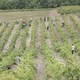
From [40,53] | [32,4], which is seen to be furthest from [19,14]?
[40,53]

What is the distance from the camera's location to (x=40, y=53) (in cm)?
2625

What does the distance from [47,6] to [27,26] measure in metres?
19.3

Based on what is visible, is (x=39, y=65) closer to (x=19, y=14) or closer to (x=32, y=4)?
(x=19, y=14)

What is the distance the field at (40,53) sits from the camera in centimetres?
1703

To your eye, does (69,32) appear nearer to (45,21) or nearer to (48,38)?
(48,38)

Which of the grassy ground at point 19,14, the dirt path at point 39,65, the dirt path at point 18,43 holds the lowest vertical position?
the grassy ground at point 19,14

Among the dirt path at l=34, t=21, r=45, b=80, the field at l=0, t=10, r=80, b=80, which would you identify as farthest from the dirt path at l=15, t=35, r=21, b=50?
the dirt path at l=34, t=21, r=45, b=80

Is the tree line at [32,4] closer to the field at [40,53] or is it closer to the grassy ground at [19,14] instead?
the grassy ground at [19,14]

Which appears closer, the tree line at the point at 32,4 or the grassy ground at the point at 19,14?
the grassy ground at the point at 19,14

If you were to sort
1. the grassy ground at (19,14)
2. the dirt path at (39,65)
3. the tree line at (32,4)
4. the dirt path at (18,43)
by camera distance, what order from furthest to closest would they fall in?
the tree line at (32,4)
the grassy ground at (19,14)
the dirt path at (18,43)
the dirt path at (39,65)

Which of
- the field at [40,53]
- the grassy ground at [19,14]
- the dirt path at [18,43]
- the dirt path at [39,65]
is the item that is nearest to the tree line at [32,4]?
the grassy ground at [19,14]

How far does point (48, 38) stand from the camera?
32281 millimetres

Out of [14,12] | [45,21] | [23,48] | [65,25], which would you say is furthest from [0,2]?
[23,48]

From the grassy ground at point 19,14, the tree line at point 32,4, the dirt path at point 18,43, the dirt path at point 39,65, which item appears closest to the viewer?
the dirt path at point 39,65
